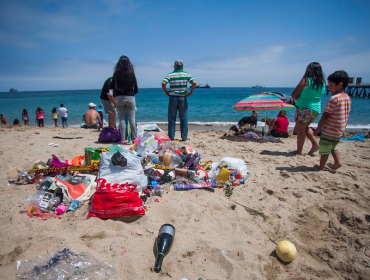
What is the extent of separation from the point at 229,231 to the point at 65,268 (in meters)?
1.52

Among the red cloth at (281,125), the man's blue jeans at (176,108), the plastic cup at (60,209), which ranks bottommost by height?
the plastic cup at (60,209)

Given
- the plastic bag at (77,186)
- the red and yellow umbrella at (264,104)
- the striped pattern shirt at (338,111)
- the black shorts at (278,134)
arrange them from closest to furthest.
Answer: the plastic bag at (77,186), the striped pattern shirt at (338,111), the red and yellow umbrella at (264,104), the black shorts at (278,134)

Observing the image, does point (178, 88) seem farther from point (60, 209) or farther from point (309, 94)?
point (60, 209)

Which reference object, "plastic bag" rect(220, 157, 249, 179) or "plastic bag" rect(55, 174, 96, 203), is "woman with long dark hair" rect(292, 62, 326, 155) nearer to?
"plastic bag" rect(220, 157, 249, 179)

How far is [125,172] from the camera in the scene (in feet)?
8.77

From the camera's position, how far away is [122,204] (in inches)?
91.9

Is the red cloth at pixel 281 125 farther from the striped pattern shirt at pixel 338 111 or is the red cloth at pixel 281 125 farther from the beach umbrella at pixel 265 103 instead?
the striped pattern shirt at pixel 338 111

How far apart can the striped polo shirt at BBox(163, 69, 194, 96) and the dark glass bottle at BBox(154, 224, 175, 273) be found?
383cm

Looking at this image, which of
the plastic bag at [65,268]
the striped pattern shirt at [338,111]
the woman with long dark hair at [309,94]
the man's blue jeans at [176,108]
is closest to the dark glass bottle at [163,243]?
the plastic bag at [65,268]

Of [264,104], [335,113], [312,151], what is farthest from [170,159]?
[264,104]

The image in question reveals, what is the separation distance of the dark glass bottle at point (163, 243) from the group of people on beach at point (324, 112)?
8.73 ft

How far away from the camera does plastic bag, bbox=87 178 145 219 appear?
2.31 m

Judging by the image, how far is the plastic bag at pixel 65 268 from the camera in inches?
64.1

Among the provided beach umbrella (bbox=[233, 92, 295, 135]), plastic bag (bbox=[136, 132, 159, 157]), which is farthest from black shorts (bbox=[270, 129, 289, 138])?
plastic bag (bbox=[136, 132, 159, 157])
